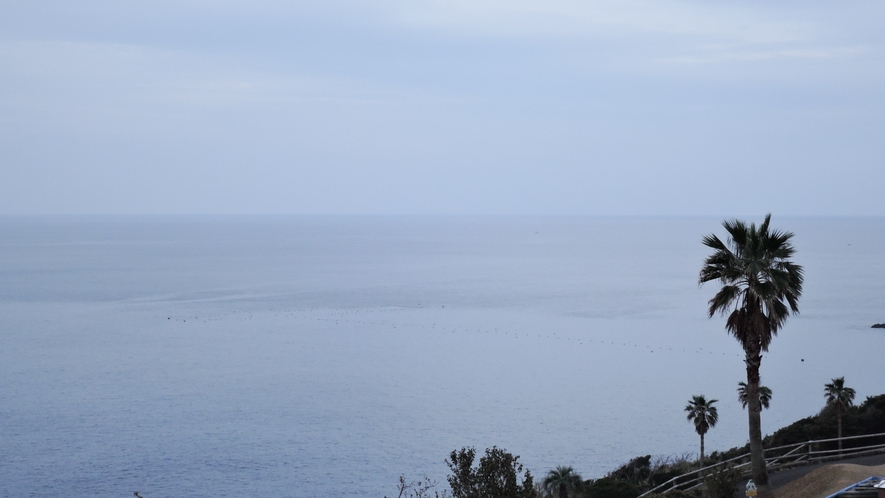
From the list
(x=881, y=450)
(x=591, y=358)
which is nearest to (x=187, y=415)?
(x=591, y=358)

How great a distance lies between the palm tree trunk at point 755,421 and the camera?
18.0 meters

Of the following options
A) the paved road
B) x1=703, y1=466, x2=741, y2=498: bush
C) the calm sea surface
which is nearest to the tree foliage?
x1=703, y1=466, x2=741, y2=498: bush

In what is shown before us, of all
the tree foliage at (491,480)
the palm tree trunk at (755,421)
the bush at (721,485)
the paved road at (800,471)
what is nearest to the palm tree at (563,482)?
the paved road at (800,471)

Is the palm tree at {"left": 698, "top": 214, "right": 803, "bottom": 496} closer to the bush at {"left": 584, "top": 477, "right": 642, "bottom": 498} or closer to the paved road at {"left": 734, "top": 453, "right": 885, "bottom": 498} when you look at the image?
the paved road at {"left": 734, "top": 453, "right": 885, "bottom": 498}

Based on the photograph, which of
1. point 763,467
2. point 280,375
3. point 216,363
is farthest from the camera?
point 216,363

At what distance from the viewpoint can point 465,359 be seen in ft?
245

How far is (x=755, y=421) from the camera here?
18.1 m

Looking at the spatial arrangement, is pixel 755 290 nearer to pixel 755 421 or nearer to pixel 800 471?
pixel 755 421

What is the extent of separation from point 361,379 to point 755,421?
164 ft

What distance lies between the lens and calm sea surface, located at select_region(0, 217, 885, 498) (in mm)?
44188

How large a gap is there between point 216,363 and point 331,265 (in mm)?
111414

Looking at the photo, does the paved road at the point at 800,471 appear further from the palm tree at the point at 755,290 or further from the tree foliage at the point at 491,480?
the tree foliage at the point at 491,480

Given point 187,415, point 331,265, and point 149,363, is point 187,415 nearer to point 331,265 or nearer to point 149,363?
point 149,363

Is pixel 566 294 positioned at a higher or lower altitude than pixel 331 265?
lower
